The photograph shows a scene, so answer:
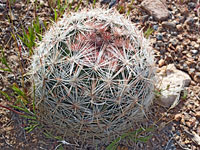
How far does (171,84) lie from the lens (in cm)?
304

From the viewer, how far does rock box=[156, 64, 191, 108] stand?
2949mm

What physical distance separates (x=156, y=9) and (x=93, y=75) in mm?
2057

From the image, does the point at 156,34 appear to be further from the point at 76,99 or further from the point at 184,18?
the point at 76,99

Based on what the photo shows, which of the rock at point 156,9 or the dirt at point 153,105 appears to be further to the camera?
the rock at point 156,9

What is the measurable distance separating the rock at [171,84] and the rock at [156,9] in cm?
74

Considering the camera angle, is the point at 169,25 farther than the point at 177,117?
Yes

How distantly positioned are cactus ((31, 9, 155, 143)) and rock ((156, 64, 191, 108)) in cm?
74

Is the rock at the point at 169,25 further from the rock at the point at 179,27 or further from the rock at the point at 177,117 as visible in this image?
the rock at the point at 177,117

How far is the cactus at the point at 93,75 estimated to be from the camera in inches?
75.3

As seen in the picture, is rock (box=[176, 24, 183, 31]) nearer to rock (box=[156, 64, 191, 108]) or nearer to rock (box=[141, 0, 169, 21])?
rock (box=[141, 0, 169, 21])

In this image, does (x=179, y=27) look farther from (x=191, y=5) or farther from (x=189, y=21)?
(x=191, y=5)

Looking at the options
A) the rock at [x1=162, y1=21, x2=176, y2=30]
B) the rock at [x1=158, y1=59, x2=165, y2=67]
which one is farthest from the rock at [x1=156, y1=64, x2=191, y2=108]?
the rock at [x1=162, y1=21, x2=176, y2=30]

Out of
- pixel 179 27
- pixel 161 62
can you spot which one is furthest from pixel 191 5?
pixel 161 62

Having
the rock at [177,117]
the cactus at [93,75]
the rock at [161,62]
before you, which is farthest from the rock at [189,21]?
the cactus at [93,75]
